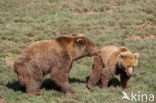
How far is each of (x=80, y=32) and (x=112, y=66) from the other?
6522 millimetres

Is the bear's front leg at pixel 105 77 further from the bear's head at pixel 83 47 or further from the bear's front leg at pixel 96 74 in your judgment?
the bear's head at pixel 83 47

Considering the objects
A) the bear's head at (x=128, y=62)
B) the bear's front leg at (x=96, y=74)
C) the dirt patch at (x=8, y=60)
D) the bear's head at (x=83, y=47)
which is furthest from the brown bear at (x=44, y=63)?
the dirt patch at (x=8, y=60)

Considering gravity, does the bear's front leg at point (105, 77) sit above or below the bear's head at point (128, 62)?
below

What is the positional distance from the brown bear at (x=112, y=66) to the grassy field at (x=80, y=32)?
0.90 ft

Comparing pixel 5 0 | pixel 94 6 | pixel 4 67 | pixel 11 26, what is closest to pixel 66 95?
pixel 4 67

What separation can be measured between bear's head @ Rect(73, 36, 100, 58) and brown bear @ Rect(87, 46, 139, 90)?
39 cm

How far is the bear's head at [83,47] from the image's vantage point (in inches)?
363

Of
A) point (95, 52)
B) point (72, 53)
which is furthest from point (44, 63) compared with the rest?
point (95, 52)

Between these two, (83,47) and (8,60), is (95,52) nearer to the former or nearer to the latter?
(83,47)

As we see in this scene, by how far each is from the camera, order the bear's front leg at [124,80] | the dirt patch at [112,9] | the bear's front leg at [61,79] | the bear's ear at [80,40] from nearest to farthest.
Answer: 1. the bear's front leg at [61,79]
2. the bear's ear at [80,40]
3. the bear's front leg at [124,80]
4. the dirt patch at [112,9]

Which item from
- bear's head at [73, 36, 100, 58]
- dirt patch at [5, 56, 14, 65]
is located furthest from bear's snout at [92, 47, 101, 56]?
dirt patch at [5, 56, 14, 65]

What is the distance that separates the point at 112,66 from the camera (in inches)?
370

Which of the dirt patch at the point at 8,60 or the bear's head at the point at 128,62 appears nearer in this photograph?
the bear's head at the point at 128,62

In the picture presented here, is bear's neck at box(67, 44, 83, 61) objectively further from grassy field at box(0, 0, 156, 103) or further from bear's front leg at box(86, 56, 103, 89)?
grassy field at box(0, 0, 156, 103)
